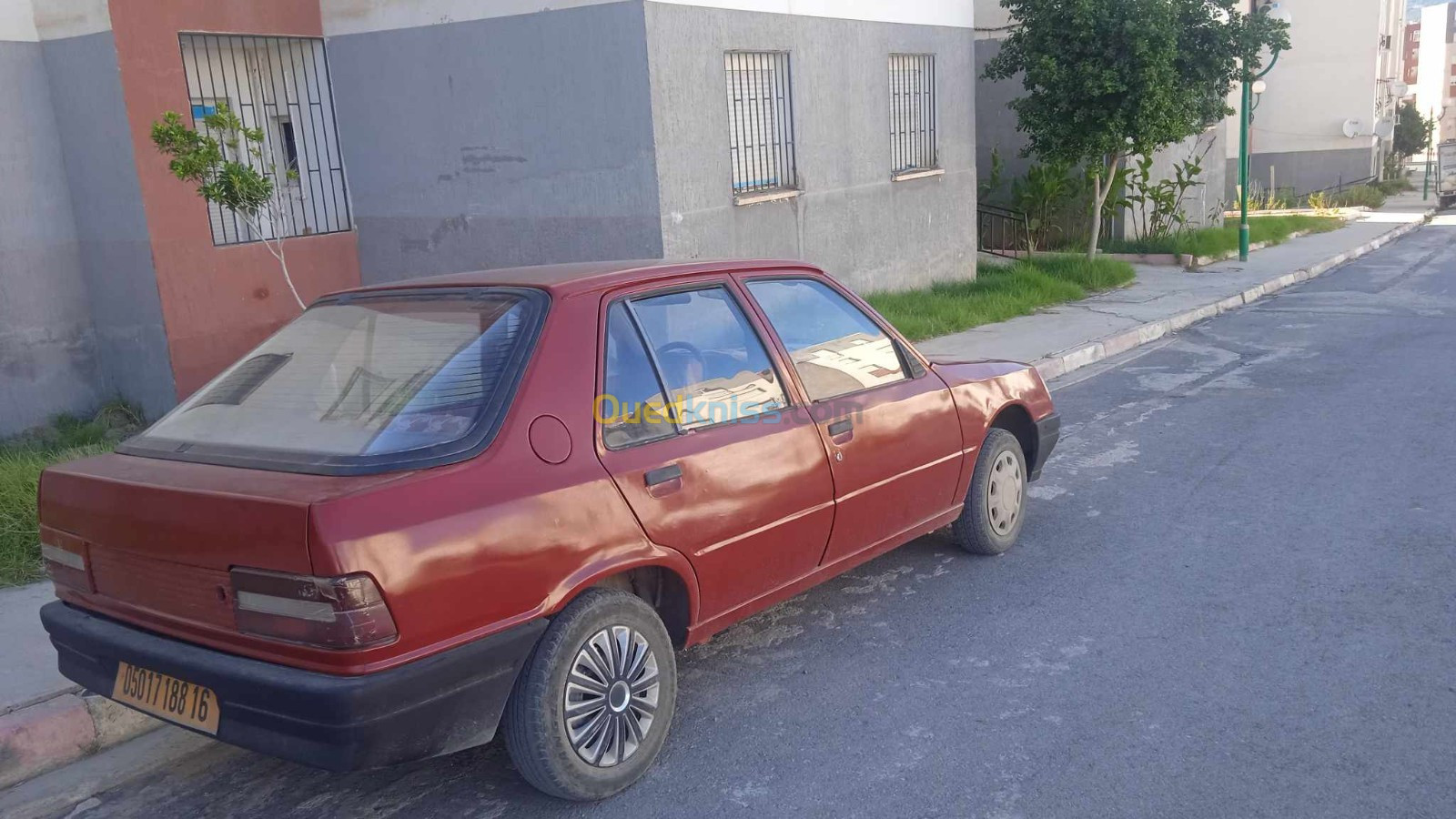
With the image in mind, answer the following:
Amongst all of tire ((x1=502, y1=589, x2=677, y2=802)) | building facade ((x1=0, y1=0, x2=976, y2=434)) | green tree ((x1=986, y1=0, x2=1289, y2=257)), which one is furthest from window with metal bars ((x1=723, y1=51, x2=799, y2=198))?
tire ((x1=502, y1=589, x2=677, y2=802))

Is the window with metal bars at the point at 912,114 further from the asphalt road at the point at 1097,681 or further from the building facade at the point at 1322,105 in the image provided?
the building facade at the point at 1322,105

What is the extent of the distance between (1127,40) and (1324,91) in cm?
2702

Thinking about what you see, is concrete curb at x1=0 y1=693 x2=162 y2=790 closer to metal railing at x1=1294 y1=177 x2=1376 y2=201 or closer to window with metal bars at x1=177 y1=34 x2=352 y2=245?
window with metal bars at x1=177 y1=34 x2=352 y2=245

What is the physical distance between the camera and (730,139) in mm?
10711

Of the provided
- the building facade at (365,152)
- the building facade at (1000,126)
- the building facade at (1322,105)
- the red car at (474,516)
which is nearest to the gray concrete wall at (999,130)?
the building facade at (1000,126)

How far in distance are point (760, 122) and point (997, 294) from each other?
4213 mm

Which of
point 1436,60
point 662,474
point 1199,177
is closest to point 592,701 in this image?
point 662,474

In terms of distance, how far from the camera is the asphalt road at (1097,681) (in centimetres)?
349

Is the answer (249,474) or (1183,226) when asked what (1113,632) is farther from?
(1183,226)

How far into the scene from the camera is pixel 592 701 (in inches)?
135

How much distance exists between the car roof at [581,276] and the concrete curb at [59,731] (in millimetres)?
1776

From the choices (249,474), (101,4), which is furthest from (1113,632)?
(101,4)

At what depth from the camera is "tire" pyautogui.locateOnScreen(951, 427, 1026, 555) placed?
536 centimetres

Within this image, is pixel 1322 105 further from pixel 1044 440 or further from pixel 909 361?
pixel 909 361
